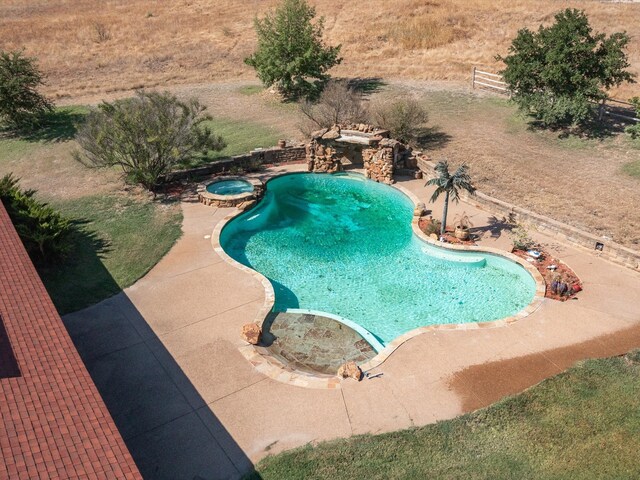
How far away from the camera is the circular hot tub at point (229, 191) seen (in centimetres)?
2216

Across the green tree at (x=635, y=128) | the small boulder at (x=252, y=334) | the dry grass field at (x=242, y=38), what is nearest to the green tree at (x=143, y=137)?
the small boulder at (x=252, y=334)

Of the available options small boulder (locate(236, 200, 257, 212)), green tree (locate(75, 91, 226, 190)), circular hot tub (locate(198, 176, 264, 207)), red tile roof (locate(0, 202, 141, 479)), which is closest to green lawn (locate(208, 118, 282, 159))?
circular hot tub (locate(198, 176, 264, 207))

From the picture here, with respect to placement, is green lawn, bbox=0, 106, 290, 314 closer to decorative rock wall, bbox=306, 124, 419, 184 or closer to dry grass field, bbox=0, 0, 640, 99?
decorative rock wall, bbox=306, 124, 419, 184

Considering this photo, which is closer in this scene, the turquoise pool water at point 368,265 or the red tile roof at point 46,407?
the red tile roof at point 46,407

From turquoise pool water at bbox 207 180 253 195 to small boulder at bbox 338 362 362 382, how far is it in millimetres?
12483

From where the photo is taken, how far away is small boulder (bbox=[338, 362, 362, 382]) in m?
12.8

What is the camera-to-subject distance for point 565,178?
23188 millimetres

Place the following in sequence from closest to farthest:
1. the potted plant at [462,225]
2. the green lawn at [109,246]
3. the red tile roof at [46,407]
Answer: the red tile roof at [46,407] < the green lawn at [109,246] < the potted plant at [462,225]

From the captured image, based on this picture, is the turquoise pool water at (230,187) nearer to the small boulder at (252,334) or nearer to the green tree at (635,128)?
the small boulder at (252,334)

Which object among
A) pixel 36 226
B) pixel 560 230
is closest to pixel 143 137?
pixel 36 226

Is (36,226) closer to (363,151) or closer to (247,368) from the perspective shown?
(247,368)

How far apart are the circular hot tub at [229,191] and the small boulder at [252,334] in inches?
360

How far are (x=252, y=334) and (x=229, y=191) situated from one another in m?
10.9

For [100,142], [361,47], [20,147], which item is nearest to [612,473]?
[100,142]
